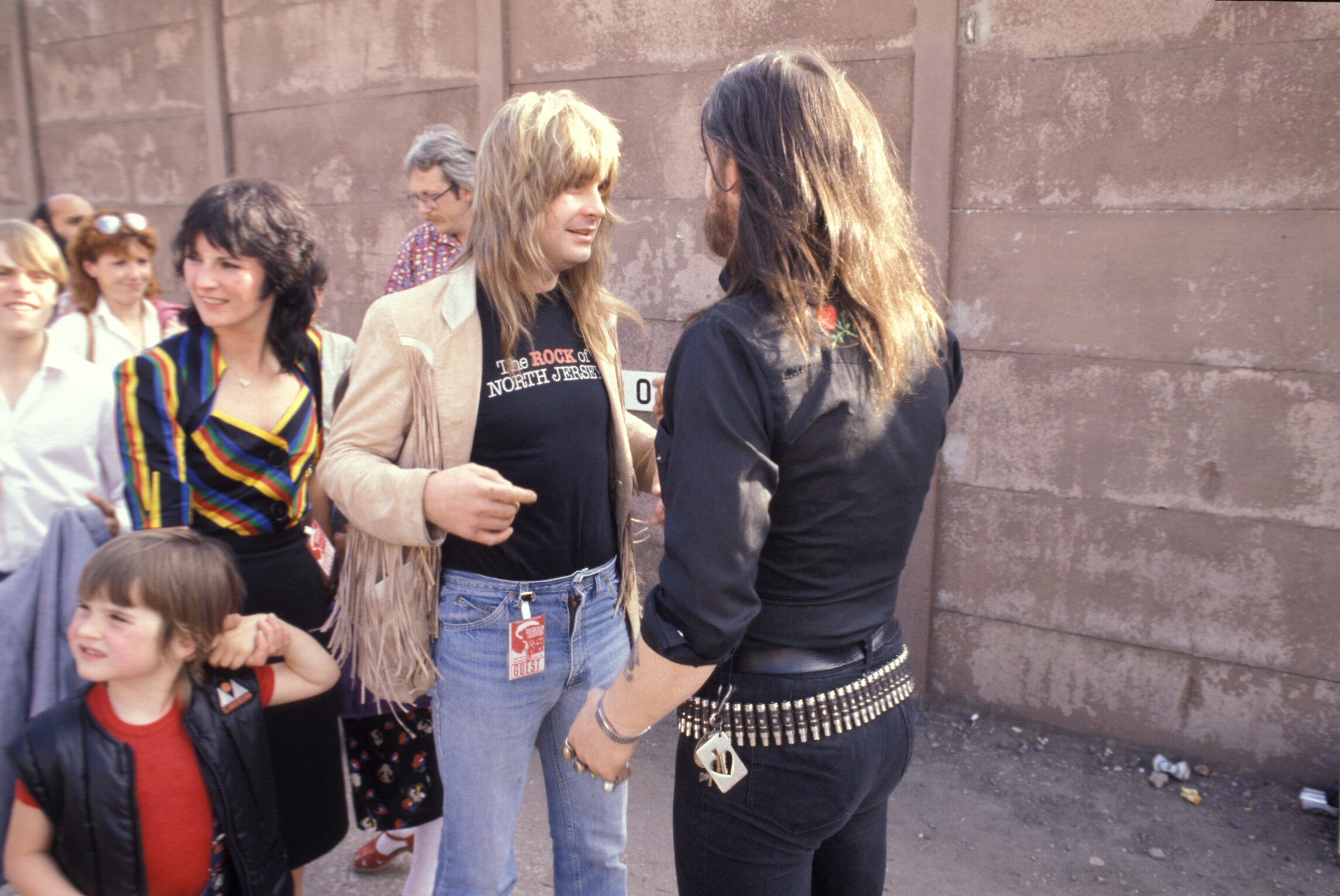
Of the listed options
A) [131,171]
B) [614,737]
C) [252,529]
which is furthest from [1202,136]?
[131,171]

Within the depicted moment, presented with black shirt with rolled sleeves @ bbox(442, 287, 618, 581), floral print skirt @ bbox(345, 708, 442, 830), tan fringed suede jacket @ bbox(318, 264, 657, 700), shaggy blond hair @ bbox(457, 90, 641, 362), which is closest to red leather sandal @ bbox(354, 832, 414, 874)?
floral print skirt @ bbox(345, 708, 442, 830)

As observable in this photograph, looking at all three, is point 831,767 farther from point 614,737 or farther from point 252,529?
point 252,529

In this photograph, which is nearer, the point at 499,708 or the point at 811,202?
the point at 811,202

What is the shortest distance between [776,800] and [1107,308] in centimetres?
245

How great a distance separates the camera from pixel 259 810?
207 cm

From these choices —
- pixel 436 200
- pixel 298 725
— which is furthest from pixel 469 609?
pixel 436 200

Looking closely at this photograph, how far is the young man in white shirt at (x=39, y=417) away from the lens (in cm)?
254

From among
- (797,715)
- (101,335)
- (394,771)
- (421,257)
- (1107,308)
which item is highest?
(421,257)

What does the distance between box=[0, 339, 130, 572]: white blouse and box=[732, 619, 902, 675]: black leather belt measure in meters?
1.76

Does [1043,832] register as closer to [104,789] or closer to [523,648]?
[523,648]

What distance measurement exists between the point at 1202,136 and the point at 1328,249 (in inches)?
19.8

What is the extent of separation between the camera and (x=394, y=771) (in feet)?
8.09

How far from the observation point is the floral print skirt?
8.07 ft

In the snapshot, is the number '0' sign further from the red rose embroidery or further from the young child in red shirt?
the red rose embroidery
